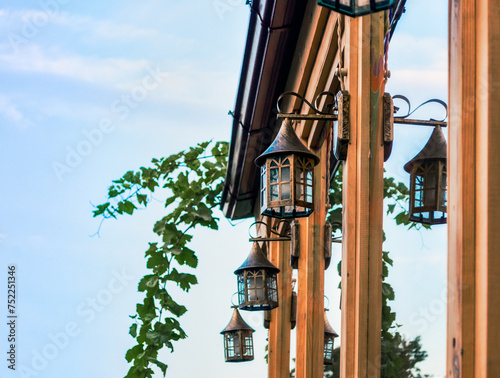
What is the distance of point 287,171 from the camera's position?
5.11 m

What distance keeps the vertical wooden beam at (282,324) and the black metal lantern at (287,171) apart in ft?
12.2

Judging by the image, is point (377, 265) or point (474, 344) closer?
point (474, 344)

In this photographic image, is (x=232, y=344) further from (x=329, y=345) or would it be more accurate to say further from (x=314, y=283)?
(x=314, y=283)

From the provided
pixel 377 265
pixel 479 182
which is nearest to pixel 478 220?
pixel 479 182

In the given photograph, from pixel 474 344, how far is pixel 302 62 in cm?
456

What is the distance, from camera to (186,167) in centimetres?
1124

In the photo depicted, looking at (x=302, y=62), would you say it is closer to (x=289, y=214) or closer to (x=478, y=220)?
(x=289, y=214)

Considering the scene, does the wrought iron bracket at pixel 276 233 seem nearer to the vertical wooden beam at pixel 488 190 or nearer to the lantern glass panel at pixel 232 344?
the lantern glass panel at pixel 232 344

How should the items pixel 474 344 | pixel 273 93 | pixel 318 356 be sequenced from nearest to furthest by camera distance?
pixel 474 344 < pixel 318 356 < pixel 273 93

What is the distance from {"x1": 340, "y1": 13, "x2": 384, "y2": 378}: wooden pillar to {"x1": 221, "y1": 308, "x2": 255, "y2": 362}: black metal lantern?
578 cm

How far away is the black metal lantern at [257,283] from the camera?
7773 mm

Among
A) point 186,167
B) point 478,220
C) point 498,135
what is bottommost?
point 478,220

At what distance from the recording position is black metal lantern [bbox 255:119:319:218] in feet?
16.7

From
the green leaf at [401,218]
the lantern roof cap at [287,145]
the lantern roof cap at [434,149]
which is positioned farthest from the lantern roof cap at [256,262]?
the lantern roof cap at [434,149]
